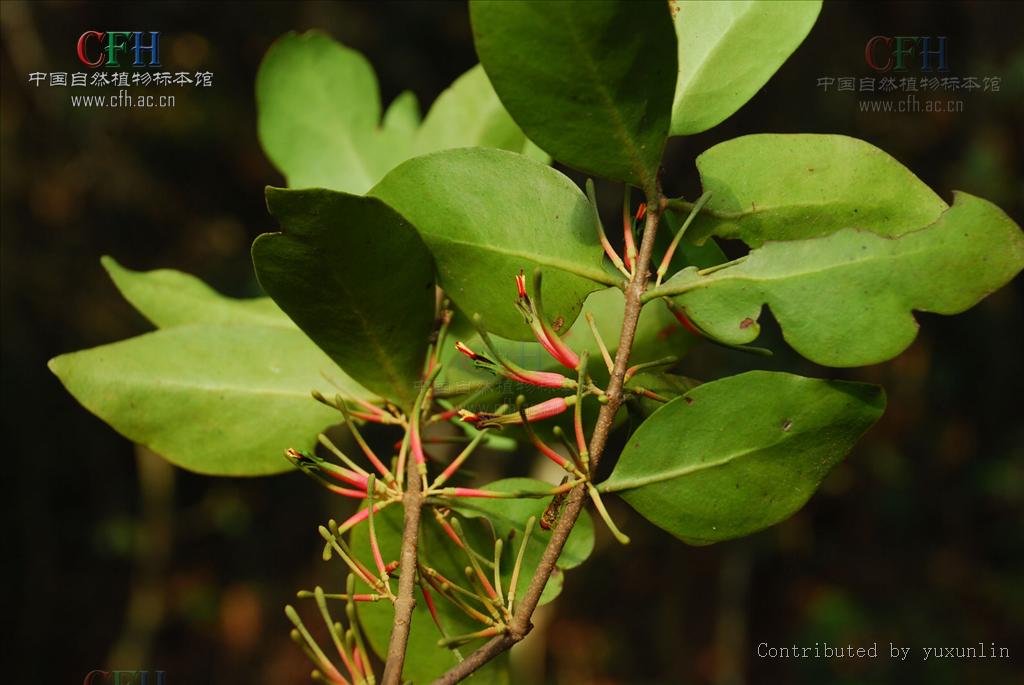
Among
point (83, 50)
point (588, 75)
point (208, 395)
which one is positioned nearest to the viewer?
point (588, 75)

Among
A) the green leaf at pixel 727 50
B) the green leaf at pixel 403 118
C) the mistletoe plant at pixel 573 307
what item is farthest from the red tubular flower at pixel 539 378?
the green leaf at pixel 403 118

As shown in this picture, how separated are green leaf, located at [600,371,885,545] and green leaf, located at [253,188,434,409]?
0.43ft

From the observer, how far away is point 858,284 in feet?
1.34

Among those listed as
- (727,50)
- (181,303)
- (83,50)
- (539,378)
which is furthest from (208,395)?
(83,50)

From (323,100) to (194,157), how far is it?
5.83 ft

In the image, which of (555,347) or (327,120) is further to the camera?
(327,120)

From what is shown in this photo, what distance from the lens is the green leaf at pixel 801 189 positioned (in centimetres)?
42

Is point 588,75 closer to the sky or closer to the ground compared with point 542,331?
closer to the sky

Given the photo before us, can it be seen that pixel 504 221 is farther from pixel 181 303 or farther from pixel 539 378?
pixel 181 303

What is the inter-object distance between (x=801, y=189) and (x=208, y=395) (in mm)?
344

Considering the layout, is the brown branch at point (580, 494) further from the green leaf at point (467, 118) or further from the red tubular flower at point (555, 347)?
the green leaf at point (467, 118)

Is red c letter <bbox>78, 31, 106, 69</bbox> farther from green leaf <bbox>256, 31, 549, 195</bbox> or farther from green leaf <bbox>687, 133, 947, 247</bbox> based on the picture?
green leaf <bbox>687, 133, 947, 247</bbox>

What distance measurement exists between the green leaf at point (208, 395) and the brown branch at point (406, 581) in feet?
0.34

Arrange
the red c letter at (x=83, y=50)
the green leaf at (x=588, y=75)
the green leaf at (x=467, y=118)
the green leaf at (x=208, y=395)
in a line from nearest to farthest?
the green leaf at (x=588, y=75), the green leaf at (x=208, y=395), the green leaf at (x=467, y=118), the red c letter at (x=83, y=50)
